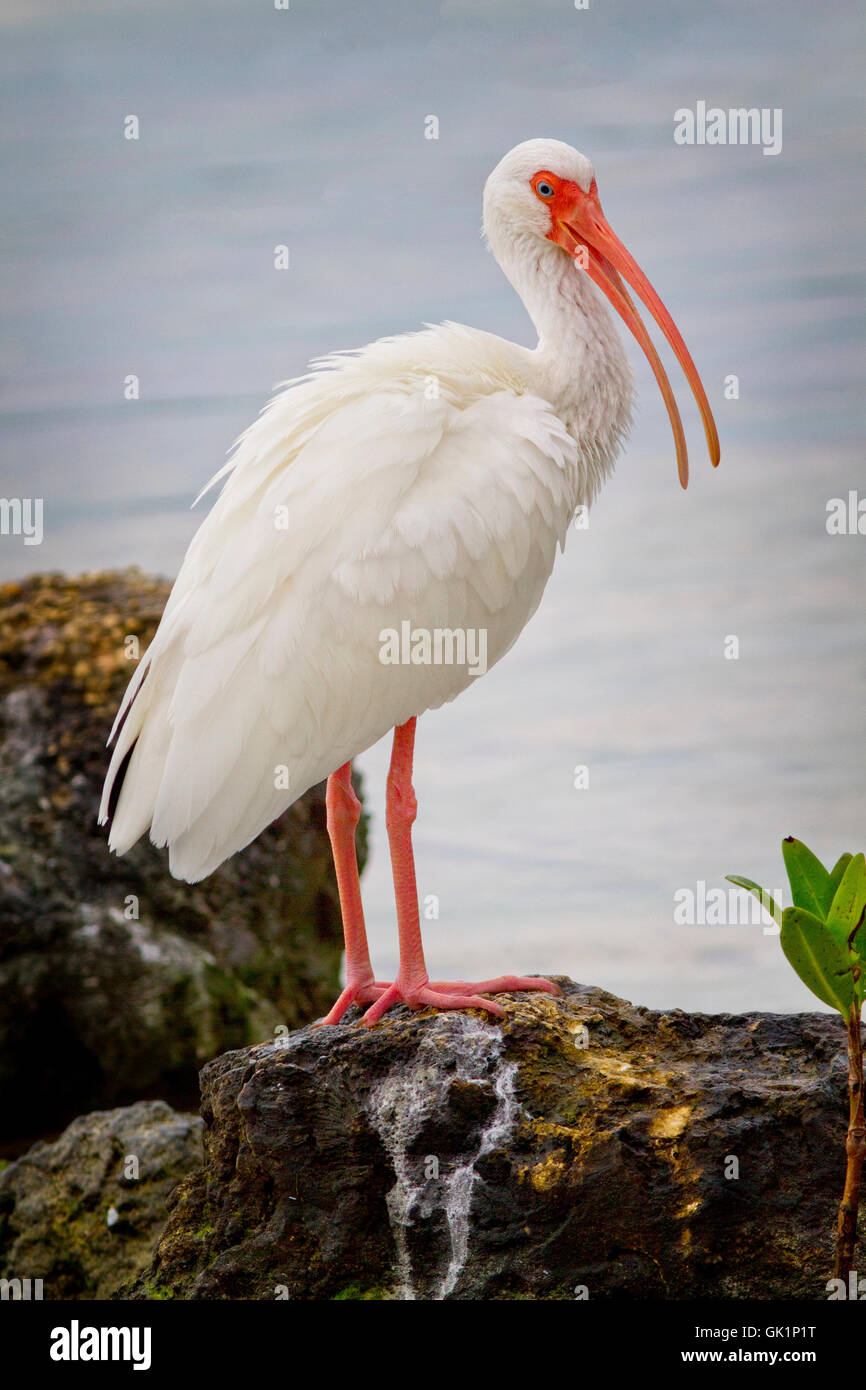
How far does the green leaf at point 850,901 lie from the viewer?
3043 mm

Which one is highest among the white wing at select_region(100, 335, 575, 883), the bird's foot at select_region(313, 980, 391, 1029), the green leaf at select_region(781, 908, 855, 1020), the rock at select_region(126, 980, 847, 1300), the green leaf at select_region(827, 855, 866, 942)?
the white wing at select_region(100, 335, 575, 883)

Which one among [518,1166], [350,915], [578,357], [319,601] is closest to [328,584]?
[319,601]

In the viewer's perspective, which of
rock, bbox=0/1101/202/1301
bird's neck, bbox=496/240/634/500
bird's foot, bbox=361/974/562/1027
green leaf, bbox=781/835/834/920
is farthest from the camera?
rock, bbox=0/1101/202/1301

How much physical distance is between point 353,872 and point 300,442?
119 cm

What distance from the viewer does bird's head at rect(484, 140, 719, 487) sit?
14.0 feet

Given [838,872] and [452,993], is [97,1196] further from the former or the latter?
[838,872]

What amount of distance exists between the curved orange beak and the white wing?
59cm

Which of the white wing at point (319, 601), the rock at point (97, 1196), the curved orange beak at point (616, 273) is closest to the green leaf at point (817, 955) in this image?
the white wing at point (319, 601)

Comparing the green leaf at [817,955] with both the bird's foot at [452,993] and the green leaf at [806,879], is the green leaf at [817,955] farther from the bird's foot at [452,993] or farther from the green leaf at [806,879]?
the bird's foot at [452,993]

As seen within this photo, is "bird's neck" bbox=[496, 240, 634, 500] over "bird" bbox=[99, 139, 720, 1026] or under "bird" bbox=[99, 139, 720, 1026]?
over

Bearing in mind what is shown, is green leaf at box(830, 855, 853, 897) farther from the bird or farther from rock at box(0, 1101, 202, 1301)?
rock at box(0, 1101, 202, 1301)

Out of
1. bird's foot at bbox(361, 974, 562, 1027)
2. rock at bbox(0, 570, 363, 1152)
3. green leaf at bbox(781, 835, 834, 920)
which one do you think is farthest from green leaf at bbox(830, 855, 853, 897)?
rock at bbox(0, 570, 363, 1152)

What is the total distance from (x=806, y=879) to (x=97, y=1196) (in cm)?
306
